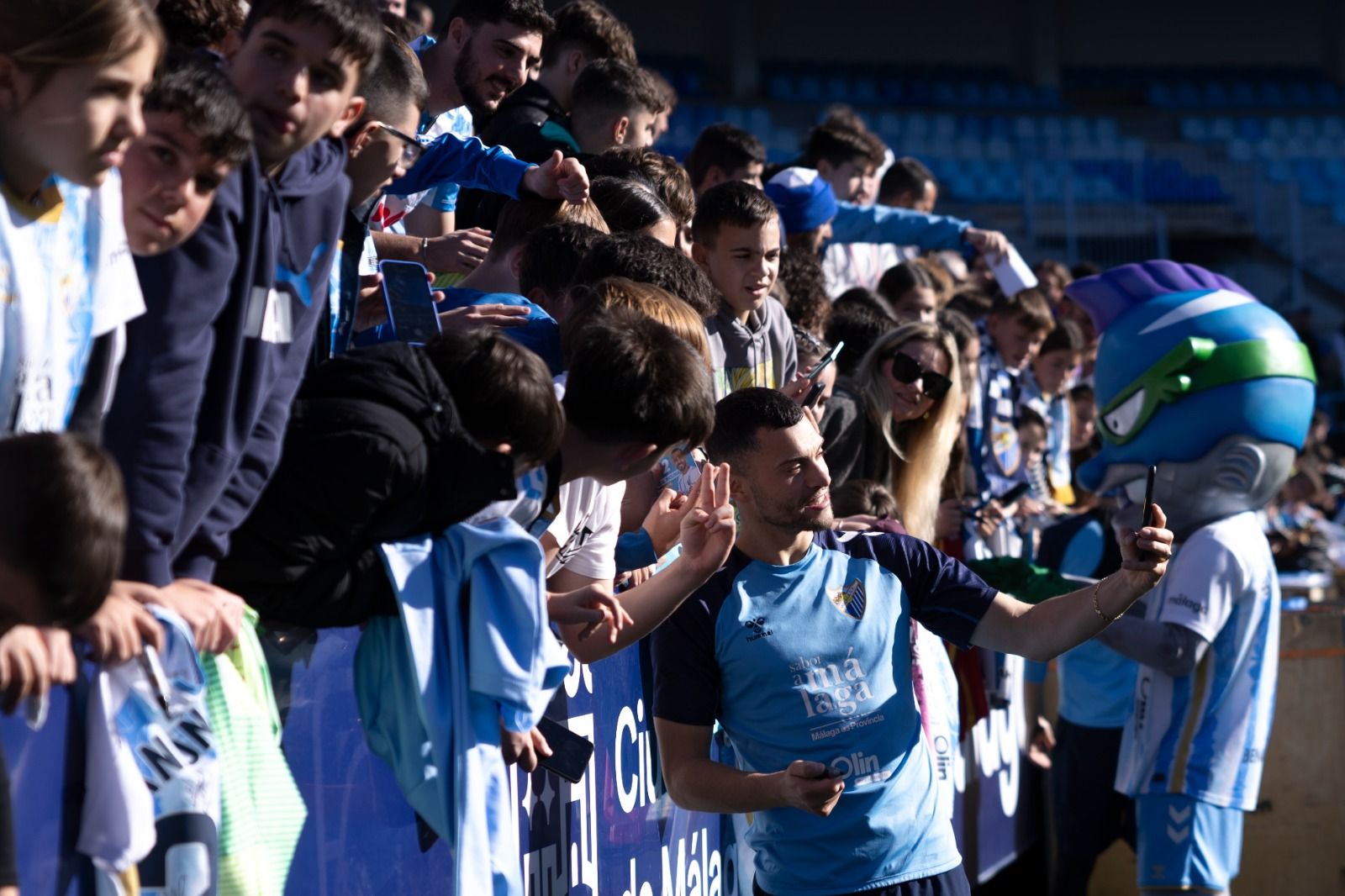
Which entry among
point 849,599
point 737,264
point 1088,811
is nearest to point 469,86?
point 737,264

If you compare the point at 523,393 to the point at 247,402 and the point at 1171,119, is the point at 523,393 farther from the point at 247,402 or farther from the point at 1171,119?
the point at 1171,119

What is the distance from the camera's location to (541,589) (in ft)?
8.24

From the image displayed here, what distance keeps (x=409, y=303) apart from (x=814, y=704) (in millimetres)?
1358

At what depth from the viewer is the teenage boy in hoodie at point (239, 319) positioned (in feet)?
6.71

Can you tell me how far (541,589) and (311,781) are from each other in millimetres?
426

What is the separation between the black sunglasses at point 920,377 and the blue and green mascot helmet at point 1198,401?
103 cm

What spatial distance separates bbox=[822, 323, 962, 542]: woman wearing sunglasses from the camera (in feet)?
17.4

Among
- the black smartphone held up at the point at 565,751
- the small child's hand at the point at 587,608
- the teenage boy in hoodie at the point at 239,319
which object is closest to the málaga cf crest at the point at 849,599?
the black smartphone held up at the point at 565,751

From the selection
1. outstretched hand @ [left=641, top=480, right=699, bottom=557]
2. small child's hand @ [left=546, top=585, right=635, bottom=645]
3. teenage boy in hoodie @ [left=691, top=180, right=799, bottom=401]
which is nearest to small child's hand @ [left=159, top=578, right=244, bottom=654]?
small child's hand @ [left=546, top=585, right=635, bottom=645]

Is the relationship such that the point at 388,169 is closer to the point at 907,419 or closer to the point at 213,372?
the point at 213,372

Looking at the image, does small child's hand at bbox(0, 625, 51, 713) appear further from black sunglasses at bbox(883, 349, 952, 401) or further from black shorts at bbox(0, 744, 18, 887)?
black sunglasses at bbox(883, 349, 952, 401)

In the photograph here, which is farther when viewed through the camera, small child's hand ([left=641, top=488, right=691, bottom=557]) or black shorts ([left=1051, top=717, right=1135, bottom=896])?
black shorts ([left=1051, top=717, right=1135, bottom=896])

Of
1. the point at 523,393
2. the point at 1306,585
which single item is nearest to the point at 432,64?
the point at 523,393

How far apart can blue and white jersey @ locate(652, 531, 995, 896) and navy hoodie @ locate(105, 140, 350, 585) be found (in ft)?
4.87
